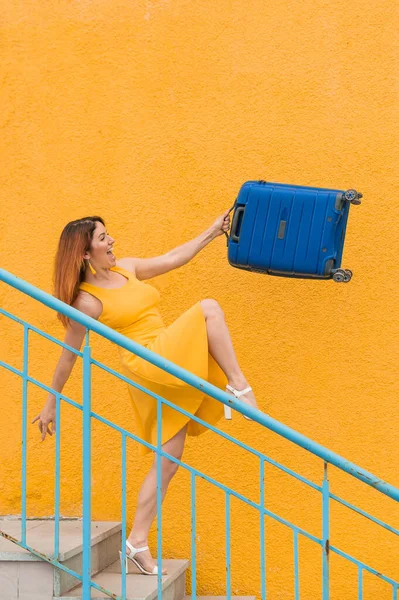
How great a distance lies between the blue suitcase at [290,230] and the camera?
3926 millimetres

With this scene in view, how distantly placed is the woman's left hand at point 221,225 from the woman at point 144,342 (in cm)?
45

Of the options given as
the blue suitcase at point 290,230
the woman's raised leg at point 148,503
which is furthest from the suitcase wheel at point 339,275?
the woman's raised leg at point 148,503

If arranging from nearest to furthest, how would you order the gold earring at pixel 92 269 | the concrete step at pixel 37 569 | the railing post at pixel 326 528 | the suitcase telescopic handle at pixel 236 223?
the railing post at pixel 326 528 → the concrete step at pixel 37 569 → the gold earring at pixel 92 269 → the suitcase telescopic handle at pixel 236 223

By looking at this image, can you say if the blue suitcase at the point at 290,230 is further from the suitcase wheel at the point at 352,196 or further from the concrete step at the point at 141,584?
the concrete step at the point at 141,584

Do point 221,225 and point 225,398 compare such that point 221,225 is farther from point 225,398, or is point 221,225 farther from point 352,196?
point 225,398

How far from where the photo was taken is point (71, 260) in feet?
12.3

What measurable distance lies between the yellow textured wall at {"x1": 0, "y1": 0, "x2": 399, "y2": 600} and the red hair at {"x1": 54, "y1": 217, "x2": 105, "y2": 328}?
2.49 ft

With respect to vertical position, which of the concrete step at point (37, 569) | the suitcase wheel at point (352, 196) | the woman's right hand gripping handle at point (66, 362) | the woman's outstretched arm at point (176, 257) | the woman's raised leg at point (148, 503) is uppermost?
the suitcase wheel at point (352, 196)

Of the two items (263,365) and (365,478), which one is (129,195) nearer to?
(263,365)

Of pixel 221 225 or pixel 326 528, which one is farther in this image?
pixel 221 225

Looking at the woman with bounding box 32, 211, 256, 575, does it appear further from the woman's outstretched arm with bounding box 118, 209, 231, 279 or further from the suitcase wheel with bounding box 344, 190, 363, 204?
the suitcase wheel with bounding box 344, 190, 363, 204

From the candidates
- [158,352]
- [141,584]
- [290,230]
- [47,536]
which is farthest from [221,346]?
[47,536]

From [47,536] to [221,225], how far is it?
1526mm

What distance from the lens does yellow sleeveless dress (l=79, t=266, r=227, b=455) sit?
142 inches
